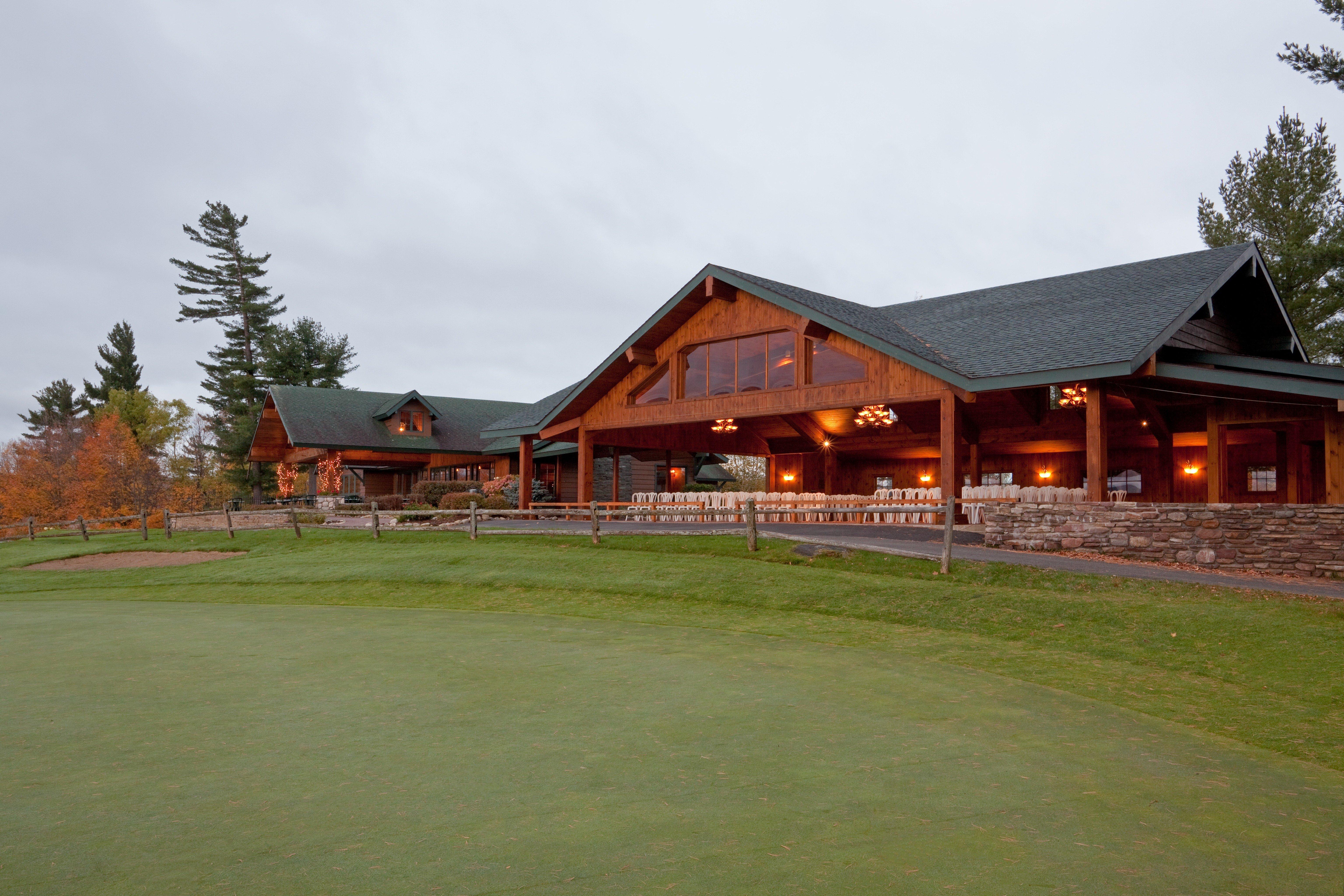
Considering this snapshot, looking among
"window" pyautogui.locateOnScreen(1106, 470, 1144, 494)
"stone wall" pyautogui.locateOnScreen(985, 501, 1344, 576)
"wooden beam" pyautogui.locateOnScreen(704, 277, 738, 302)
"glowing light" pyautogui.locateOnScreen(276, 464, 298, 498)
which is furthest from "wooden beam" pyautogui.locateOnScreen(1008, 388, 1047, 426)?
"glowing light" pyautogui.locateOnScreen(276, 464, 298, 498)

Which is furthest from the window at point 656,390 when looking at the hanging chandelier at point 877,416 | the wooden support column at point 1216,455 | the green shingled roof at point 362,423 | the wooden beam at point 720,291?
the green shingled roof at point 362,423

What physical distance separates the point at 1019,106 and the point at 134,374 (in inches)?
5704

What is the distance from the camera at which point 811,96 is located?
159 meters

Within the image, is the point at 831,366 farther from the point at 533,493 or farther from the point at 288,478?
the point at 288,478

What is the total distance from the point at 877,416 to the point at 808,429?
10.3ft

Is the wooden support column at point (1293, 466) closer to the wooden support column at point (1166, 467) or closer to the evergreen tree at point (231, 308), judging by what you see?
the wooden support column at point (1166, 467)

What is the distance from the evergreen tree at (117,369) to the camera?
228 feet

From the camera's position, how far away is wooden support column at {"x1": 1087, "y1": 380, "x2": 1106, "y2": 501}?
15789 millimetres

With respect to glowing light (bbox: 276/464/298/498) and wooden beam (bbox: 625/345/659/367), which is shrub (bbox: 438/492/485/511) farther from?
glowing light (bbox: 276/464/298/498)

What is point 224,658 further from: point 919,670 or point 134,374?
point 134,374

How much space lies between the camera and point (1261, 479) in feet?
70.8

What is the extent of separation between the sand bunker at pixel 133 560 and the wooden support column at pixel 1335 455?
24.2m

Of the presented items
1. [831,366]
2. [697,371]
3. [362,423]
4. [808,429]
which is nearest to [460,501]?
[697,371]

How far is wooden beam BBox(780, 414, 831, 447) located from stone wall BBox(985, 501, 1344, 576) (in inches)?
426
